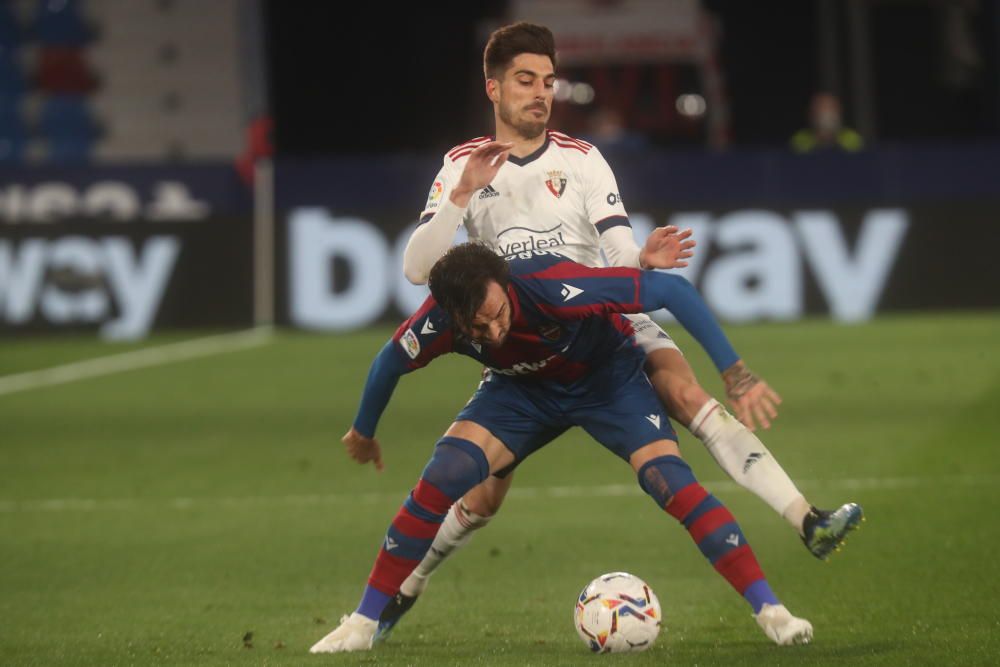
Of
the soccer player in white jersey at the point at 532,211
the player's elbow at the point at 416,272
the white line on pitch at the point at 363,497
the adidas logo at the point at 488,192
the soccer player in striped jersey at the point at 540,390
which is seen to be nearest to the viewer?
the soccer player in striped jersey at the point at 540,390

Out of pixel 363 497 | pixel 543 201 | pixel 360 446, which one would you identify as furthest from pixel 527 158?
pixel 363 497

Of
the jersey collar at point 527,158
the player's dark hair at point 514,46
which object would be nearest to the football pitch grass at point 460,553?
the jersey collar at point 527,158

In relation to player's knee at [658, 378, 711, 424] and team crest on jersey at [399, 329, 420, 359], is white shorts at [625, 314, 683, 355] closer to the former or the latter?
player's knee at [658, 378, 711, 424]

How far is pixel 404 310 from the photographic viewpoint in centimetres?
1795

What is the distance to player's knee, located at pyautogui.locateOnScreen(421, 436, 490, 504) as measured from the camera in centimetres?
577

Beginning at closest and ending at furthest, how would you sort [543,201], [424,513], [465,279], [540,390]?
[465,279] < [424,513] < [540,390] < [543,201]

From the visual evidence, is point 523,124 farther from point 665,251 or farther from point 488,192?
point 665,251

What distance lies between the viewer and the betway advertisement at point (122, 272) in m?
17.9

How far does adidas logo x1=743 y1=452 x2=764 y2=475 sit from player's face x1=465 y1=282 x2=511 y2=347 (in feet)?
3.07

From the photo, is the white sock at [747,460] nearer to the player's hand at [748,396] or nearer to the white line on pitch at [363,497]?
the player's hand at [748,396]

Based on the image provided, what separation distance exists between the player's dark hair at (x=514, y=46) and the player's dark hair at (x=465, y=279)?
99 centimetres

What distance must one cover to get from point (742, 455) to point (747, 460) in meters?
0.02

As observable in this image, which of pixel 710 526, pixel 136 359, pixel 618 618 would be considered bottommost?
pixel 136 359

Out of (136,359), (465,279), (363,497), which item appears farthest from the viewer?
(136,359)
